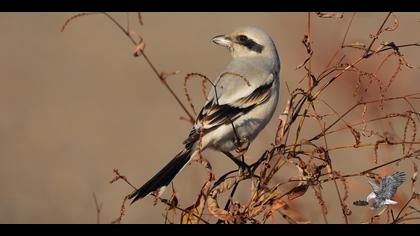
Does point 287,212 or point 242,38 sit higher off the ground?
point 242,38

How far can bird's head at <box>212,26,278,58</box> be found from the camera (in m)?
4.99

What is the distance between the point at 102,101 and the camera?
440 inches

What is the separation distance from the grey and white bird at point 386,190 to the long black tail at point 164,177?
3.08ft

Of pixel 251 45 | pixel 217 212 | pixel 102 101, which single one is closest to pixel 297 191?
pixel 217 212

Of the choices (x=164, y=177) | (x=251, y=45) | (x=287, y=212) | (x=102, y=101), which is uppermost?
(x=102, y=101)

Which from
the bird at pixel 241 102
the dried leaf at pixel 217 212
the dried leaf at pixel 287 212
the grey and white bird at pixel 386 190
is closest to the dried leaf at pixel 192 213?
the dried leaf at pixel 217 212

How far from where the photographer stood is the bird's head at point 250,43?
4992 millimetres

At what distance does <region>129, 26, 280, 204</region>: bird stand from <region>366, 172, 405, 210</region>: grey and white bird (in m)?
1.32

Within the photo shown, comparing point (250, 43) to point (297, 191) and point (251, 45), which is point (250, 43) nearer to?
point (251, 45)

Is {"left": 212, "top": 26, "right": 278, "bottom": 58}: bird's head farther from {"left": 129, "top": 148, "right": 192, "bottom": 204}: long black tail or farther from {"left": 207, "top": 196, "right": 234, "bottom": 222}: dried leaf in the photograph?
{"left": 207, "top": 196, "right": 234, "bottom": 222}: dried leaf

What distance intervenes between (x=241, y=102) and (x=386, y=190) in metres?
1.93

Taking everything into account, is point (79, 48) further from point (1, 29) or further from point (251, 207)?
point (251, 207)

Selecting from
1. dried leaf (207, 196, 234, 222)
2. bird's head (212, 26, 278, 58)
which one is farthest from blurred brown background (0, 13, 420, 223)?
dried leaf (207, 196, 234, 222)

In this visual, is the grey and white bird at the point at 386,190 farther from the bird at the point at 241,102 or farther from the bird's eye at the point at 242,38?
the bird's eye at the point at 242,38
